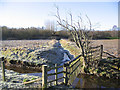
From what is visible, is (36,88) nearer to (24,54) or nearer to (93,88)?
(93,88)

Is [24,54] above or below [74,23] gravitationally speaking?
below

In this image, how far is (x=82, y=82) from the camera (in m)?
6.88

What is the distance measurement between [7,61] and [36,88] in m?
8.04

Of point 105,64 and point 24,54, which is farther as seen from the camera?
point 24,54

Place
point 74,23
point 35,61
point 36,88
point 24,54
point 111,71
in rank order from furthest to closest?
point 24,54 → point 35,61 → point 74,23 → point 111,71 → point 36,88

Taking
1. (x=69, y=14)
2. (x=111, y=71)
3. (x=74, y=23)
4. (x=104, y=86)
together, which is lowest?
(x=104, y=86)

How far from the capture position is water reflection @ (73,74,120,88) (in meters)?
6.45

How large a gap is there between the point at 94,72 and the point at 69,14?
4.83 metres

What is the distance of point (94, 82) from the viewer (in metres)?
6.93

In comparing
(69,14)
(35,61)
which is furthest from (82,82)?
(35,61)

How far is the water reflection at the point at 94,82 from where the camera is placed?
645 centimetres

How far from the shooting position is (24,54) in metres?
12.9

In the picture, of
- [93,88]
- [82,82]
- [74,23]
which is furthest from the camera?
[74,23]

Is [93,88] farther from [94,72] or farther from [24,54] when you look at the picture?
[24,54]
